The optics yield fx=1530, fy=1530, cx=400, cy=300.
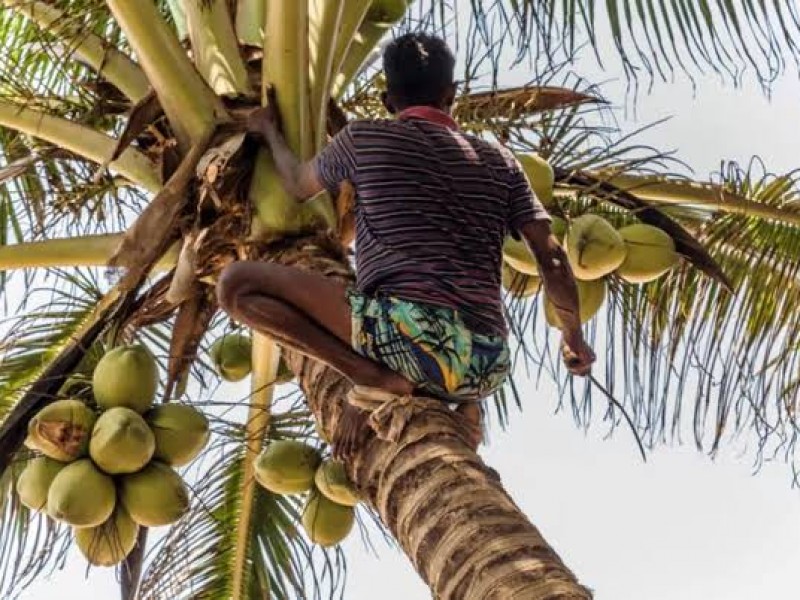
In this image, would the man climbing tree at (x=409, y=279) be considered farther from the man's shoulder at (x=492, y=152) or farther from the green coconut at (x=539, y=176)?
the green coconut at (x=539, y=176)

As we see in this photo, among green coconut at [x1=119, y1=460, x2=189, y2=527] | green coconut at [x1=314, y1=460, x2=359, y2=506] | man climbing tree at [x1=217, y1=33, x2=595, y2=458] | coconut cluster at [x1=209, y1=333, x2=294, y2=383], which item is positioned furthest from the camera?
coconut cluster at [x1=209, y1=333, x2=294, y2=383]

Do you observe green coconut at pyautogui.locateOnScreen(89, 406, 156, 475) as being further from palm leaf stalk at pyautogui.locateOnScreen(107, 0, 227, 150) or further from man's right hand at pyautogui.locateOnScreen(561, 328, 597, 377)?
man's right hand at pyautogui.locateOnScreen(561, 328, 597, 377)

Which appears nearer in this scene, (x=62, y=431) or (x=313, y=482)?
(x=62, y=431)

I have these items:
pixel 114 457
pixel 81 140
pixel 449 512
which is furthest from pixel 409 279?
pixel 81 140

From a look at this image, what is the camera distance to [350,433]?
307 cm

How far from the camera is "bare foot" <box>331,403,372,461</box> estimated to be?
9.98ft

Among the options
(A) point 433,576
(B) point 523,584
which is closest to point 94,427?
(A) point 433,576

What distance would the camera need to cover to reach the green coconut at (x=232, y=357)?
4598mm

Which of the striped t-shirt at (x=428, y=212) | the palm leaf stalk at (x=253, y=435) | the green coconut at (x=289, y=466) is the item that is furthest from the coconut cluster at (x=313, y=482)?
the striped t-shirt at (x=428, y=212)

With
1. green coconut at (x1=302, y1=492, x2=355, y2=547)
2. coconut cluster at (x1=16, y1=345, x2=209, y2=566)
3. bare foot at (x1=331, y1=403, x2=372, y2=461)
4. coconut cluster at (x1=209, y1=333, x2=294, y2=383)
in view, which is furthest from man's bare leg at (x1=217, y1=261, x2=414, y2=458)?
coconut cluster at (x1=209, y1=333, x2=294, y2=383)

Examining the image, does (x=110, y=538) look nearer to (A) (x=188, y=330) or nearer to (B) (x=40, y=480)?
(B) (x=40, y=480)

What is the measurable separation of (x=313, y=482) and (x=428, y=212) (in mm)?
1106

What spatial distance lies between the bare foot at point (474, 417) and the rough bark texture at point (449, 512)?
0.10 m

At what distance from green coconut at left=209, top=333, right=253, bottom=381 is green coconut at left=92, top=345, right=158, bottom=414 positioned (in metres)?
0.87
